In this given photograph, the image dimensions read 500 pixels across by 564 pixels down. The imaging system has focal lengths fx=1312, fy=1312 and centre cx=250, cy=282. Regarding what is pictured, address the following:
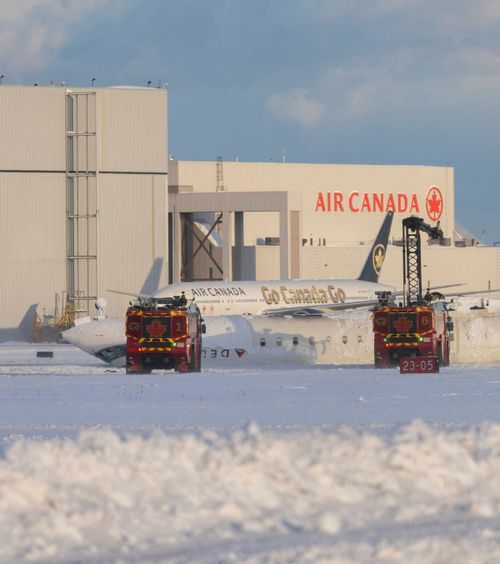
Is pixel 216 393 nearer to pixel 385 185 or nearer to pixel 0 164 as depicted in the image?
pixel 0 164

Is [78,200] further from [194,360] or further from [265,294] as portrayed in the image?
[194,360]

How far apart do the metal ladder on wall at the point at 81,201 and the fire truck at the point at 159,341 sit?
154ft

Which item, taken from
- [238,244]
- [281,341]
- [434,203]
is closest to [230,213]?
[238,244]

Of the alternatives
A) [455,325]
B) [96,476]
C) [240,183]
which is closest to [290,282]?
[455,325]

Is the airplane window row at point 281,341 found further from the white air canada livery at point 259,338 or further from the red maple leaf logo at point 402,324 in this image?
the red maple leaf logo at point 402,324

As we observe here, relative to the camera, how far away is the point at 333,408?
28.1 metres

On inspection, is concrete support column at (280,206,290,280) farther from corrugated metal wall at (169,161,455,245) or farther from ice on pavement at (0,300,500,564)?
ice on pavement at (0,300,500,564)

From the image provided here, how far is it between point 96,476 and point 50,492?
2.46ft

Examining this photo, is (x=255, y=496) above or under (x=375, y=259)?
under

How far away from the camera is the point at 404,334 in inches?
2279

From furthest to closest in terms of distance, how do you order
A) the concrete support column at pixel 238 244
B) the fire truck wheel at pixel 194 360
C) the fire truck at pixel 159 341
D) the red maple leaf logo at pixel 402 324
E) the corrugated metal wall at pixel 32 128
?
1. the concrete support column at pixel 238 244
2. the corrugated metal wall at pixel 32 128
3. the red maple leaf logo at pixel 402 324
4. the fire truck wheel at pixel 194 360
5. the fire truck at pixel 159 341

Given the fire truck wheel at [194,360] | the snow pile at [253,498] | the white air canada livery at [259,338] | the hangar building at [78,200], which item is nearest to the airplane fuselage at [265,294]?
the hangar building at [78,200]

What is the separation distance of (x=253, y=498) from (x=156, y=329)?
39.3 metres

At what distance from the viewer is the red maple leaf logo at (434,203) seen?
144750 mm
